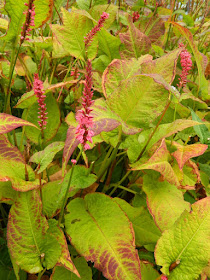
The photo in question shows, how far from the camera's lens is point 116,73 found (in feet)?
2.18

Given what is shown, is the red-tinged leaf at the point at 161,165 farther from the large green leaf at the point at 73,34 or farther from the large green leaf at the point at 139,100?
the large green leaf at the point at 73,34

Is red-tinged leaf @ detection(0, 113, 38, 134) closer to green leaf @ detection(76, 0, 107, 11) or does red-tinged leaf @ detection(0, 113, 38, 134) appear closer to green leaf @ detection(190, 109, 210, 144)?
green leaf @ detection(190, 109, 210, 144)

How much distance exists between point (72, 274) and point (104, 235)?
0.11m

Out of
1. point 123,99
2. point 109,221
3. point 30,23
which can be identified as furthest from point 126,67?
point 109,221

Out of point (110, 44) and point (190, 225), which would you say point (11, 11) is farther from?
point (190, 225)

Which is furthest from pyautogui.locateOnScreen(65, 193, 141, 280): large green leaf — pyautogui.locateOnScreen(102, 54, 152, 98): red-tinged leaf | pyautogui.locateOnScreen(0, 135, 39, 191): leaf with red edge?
pyautogui.locateOnScreen(102, 54, 152, 98): red-tinged leaf

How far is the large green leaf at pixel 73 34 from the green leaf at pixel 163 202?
17.3 inches

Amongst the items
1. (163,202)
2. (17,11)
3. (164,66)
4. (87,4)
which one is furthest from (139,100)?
(87,4)

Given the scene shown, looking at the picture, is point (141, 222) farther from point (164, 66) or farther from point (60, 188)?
point (164, 66)

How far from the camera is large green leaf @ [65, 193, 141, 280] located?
0.48 meters

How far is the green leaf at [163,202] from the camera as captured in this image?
0.53 meters

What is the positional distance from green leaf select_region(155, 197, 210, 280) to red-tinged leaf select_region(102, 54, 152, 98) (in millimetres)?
321

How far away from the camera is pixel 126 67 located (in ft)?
2.23

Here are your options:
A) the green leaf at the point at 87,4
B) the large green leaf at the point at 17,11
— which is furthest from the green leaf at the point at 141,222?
the green leaf at the point at 87,4
